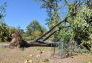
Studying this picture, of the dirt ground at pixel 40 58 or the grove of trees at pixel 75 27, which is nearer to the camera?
the dirt ground at pixel 40 58

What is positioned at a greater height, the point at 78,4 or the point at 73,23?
the point at 78,4

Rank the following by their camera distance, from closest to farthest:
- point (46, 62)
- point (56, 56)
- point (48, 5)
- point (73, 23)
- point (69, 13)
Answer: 1. point (46, 62)
2. point (56, 56)
3. point (73, 23)
4. point (69, 13)
5. point (48, 5)

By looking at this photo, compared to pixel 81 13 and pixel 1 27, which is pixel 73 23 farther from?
pixel 1 27

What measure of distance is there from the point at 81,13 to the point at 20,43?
Result: 791 centimetres

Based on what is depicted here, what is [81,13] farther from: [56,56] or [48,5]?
[48,5]

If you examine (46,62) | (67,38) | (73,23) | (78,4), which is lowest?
(46,62)

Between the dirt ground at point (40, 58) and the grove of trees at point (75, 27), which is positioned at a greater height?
the grove of trees at point (75, 27)

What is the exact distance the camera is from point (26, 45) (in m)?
22.8

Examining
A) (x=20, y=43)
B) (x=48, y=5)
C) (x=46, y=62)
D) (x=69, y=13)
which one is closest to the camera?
(x=46, y=62)

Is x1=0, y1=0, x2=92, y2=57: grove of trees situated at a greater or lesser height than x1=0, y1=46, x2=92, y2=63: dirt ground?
greater

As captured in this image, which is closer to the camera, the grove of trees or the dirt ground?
the dirt ground

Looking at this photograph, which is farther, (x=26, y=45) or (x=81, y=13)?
(x=26, y=45)

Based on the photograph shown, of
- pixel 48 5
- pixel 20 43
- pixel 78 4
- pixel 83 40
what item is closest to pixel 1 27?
pixel 83 40

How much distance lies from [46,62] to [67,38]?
4.30 m
